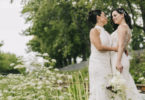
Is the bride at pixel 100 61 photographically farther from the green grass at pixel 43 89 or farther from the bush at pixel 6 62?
the bush at pixel 6 62

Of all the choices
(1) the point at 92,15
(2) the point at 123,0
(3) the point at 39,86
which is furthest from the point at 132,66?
(1) the point at 92,15

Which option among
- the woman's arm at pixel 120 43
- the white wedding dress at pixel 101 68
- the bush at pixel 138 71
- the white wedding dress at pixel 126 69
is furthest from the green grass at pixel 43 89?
the bush at pixel 138 71

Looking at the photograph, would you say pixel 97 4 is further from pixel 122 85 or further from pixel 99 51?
pixel 122 85

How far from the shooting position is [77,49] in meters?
35.3

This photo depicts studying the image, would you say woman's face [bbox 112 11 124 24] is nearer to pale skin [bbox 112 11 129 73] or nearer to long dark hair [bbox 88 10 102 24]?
pale skin [bbox 112 11 129 73]

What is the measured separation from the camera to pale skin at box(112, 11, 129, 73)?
464 centimetres

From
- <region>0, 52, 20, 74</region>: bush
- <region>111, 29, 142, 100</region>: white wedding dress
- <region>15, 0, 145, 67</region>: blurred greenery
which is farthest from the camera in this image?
<region>0, 52, 20, 74</region>: bush

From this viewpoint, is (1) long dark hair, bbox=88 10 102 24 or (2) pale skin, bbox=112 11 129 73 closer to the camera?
(2) pale skin, bbox=112 11 129 73

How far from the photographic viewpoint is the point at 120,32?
4746 millimetres

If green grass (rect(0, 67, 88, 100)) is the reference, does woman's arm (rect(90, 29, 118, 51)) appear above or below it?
above

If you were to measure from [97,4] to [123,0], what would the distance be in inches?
62.3

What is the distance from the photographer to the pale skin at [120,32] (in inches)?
183

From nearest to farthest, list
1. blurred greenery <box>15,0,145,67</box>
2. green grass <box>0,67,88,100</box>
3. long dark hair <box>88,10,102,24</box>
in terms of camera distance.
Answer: long dark hair <box>88,10,102,24</box> < green grass <box>0,67,88,100</box> < blurred greenery <box>15,0,145,67</box>

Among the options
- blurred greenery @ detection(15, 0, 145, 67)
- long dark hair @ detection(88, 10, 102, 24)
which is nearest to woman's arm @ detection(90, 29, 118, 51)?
long dark hair @ detection(88, 10, 102, 24)
